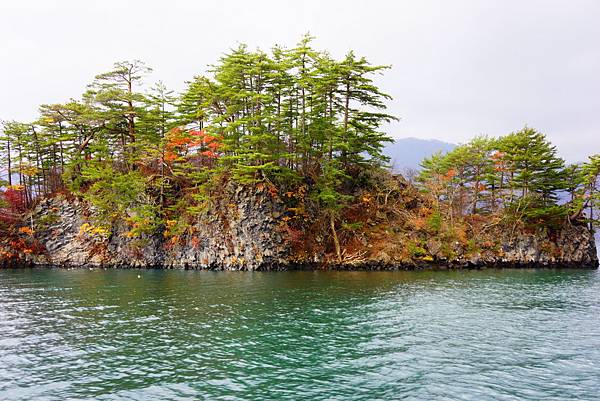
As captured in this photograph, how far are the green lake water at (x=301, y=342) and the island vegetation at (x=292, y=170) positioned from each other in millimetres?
16758

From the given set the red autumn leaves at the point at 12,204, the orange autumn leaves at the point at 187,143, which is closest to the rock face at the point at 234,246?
the red autumn leaves at the point at 12,204

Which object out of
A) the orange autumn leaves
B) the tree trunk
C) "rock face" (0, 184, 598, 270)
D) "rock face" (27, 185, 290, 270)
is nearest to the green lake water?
the tree trunk

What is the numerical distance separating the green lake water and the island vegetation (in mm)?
16758

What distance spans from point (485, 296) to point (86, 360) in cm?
2669

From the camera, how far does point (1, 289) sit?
33094mm

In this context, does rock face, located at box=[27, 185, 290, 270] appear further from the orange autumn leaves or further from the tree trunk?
the tree trunk

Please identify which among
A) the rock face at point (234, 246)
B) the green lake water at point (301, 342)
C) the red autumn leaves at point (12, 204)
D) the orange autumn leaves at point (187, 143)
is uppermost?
the orange autumn leaves at point (187, 143)

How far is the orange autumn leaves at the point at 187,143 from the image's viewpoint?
50.6 meters

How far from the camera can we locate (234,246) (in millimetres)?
47656

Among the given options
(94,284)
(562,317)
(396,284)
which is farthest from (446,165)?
(94,284)

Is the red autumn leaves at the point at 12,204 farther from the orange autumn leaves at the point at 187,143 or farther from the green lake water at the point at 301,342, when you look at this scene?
the green lake water at the point at 301,342

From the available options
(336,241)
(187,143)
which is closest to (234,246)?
(336,241)

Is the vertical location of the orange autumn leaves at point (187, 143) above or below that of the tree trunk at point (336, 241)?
above

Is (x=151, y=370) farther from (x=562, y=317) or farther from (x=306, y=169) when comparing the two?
(x=306, y=169)
